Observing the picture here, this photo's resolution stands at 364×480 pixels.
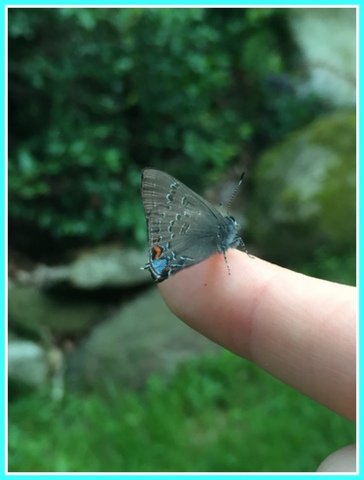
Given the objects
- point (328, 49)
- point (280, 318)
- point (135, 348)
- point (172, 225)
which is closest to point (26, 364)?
point (135, 348)

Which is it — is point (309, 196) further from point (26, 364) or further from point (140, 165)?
point (26, 364)

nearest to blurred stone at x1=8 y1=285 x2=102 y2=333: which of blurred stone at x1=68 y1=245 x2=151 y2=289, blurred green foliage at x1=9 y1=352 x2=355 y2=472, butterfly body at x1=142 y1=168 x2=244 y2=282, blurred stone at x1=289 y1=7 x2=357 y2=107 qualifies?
blurred stone at x1=68 y1=245 x2=151 y2=289

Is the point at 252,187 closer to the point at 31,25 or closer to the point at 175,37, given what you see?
the point at 175,37

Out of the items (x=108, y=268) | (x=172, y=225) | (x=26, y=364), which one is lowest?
(x=26, y=364)

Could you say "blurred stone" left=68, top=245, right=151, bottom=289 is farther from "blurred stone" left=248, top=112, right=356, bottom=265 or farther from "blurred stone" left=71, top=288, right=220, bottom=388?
"blurred stone" left=248, top=112, right=356, bottom=265

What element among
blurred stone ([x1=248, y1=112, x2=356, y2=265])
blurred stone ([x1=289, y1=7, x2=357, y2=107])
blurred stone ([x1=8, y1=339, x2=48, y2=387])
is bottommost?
blurred stone ([x1=8, y1=339, x2=48, y2=387])

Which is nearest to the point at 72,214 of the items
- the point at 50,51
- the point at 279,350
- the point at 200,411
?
the point at 50,51

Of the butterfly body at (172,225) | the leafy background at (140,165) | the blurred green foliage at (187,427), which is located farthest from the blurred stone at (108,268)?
the butterfly body at (172,225)
